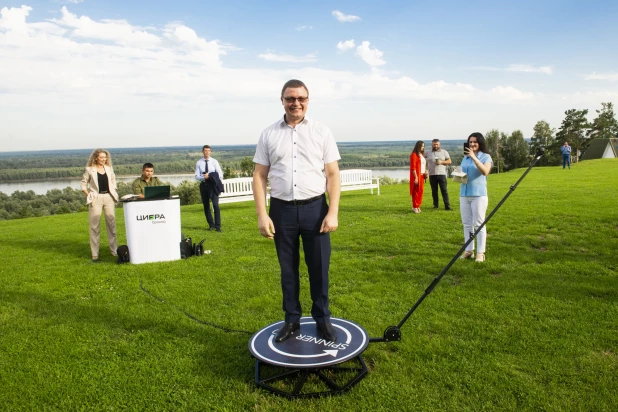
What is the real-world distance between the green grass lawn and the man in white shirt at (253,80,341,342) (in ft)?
2.73

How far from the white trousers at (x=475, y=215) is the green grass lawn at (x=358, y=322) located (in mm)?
462

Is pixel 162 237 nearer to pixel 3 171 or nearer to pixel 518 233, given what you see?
pixel 518 233

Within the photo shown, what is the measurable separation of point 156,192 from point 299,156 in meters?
5.17

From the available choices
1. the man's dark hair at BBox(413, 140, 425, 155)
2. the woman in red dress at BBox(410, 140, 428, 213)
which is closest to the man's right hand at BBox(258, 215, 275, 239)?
the woman in red dress at BBox(410, 140, 428, 213)

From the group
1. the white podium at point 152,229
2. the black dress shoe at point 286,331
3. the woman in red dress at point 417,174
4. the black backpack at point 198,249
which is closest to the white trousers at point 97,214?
the white podium at point 152,229

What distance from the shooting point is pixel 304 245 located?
389 centimetres

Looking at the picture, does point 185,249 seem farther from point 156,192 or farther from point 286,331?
point 286,331

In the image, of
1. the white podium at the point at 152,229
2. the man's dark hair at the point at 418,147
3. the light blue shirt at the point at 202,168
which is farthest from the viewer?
the man's dark hair at the point at 418,147

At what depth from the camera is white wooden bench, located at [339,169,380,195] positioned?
18469mm

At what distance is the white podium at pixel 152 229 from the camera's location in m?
7.98

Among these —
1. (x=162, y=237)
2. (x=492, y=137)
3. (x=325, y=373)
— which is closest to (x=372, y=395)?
(x=325, y=373)

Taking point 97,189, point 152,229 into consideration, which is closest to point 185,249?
point 152,229

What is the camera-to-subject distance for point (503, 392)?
3.45 metres

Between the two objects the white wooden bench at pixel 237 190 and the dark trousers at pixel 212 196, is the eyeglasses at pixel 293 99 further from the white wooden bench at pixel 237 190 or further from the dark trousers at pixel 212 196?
the white wooden bench at pixel 237 190
